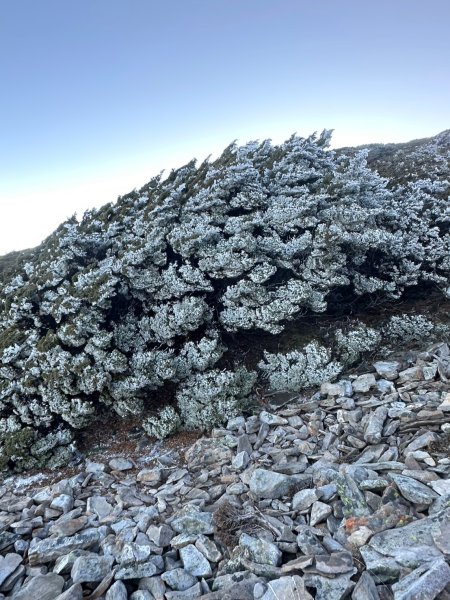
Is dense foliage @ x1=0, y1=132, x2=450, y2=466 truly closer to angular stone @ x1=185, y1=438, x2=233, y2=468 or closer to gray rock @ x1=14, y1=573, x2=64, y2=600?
angular stone @ x1=185, y1=438, x2=233, y2=468

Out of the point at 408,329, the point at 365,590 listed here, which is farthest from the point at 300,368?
the point at 365,590

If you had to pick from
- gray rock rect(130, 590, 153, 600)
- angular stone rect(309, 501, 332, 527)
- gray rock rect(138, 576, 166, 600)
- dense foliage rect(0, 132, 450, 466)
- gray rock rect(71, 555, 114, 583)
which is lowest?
angular stone rect(309, 501, 332, 527)

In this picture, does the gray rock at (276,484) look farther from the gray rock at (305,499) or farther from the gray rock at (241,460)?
the gray rock at (241,460)

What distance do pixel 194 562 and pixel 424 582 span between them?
245 centimetres

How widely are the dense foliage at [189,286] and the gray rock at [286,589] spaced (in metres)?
4.03

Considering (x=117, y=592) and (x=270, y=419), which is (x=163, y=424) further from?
(x=117, y=592)

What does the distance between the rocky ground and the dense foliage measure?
1141 mm

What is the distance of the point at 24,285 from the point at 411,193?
38.7 ft

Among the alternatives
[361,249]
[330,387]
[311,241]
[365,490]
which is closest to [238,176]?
[311,241]

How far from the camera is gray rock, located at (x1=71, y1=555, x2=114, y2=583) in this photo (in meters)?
4.47

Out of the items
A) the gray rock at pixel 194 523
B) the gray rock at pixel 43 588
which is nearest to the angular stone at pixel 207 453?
the gray rock at pixel 194 523

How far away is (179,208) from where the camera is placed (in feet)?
33.7

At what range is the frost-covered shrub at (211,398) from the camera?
26.0 feet

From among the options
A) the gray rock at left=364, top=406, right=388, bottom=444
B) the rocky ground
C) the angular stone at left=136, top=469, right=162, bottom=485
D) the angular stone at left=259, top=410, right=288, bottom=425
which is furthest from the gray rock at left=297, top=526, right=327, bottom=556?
the angular stone at left=136, top=469, right=162, bottom=485
